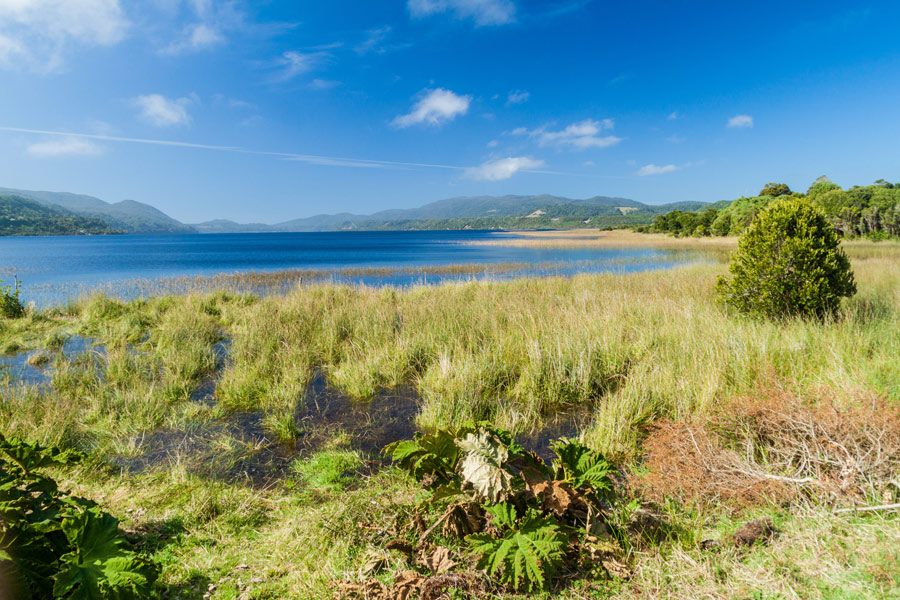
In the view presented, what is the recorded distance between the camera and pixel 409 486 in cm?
306

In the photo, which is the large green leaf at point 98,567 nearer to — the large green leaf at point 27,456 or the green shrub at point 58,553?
the green shrub at point 58,553

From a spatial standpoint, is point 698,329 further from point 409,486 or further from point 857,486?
point 409,486

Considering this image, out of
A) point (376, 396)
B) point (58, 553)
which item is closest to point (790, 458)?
point (58, 553)

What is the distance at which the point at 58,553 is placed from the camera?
179 cm

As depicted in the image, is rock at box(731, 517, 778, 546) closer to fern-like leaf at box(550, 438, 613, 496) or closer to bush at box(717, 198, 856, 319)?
fern-like leaf at box(550, 438, 613, 496)

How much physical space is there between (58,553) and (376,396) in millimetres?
3976

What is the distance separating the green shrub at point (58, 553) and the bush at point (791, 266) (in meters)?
8.26

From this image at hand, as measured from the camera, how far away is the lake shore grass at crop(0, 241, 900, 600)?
6.39 ft

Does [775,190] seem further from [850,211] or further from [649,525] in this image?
[649,525]

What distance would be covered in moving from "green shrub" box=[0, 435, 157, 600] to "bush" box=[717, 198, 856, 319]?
8.26 meters

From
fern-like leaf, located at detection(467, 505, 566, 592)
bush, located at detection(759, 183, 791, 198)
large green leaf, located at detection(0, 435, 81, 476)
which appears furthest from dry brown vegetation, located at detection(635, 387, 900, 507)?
bush, located at detection(759, 183, 791, 198)

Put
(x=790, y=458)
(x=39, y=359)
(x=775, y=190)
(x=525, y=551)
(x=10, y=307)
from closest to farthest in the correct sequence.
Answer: (x=525, y=551)
(x=790, y=458)
(x=39, y=359)
(x=10, y=307)
(x=775, y=190)

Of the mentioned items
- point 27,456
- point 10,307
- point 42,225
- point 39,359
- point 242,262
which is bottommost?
point 39,359

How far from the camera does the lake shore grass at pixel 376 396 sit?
1.95 m
